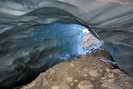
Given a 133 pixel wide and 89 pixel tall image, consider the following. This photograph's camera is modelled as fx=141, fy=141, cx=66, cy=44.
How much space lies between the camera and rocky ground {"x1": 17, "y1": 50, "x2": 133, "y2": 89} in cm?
319

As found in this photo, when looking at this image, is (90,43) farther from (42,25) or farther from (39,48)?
(42,25)

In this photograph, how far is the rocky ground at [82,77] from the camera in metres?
3.19

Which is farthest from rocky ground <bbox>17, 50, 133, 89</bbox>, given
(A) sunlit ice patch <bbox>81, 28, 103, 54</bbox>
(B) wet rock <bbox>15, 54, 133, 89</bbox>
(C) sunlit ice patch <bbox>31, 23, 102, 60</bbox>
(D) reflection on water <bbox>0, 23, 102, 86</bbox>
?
(A) sunlit ice patch <bbox>81, 28, 103, 54</bbox>

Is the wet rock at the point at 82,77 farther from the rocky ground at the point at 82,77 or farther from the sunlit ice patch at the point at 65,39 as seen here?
the sunlit ice patch at the point at 65,39

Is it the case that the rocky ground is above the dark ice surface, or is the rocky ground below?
below

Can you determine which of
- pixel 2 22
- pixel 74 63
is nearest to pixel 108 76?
pixel 74 63

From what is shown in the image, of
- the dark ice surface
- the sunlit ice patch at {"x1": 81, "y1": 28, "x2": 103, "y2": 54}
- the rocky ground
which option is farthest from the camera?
the sunlit ice patch at {"x1": 81, "y1": 28, "x2": 103, "y2": 54}

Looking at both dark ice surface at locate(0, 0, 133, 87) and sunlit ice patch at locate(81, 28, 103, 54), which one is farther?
sunlit ice patch at locate(81, 28, 103, 54)

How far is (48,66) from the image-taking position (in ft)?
12.1

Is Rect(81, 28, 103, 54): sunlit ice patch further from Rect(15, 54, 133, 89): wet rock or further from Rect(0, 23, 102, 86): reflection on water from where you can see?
Rect(15, 54, 133, 89): wet rock

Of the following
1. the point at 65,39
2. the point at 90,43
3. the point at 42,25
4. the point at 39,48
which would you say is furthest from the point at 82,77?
the point at 42,25

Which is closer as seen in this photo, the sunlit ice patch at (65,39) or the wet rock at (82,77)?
the sunlit ice patch at (65,39)

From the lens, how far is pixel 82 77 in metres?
3.49

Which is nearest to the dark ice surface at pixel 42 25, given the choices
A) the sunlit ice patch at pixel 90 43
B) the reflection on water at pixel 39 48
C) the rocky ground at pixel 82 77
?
the reflection on water at pixel 39 48
